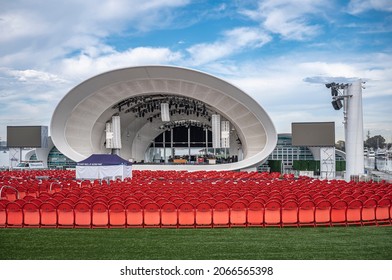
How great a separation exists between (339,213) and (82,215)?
630cm

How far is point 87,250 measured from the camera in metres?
7.41

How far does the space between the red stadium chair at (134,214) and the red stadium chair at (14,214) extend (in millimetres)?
2562

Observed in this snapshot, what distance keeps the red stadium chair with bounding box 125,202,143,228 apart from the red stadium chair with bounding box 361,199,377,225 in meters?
5.47

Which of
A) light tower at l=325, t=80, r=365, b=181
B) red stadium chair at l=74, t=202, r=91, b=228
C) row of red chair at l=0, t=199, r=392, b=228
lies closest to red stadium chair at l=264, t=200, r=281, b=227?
row of red chair at l=0, t=199, r=392, b=228

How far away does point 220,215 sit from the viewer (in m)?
11.0

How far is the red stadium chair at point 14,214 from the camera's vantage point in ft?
35.8

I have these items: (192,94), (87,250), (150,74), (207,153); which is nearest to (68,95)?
(150,74)

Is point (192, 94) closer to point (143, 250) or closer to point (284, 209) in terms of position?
point (284, 209)

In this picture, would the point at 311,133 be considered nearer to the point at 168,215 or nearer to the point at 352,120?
the point at 352,120

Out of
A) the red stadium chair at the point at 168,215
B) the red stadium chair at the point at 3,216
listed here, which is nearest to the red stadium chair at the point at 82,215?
the red stadium chair at the point at 3,216

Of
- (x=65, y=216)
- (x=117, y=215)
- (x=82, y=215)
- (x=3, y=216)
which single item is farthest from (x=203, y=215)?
(x=3, y=216)

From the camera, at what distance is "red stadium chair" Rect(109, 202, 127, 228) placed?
10992 mm

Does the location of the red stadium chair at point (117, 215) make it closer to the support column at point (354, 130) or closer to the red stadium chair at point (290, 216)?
the red stadium chair at point (290, 216)

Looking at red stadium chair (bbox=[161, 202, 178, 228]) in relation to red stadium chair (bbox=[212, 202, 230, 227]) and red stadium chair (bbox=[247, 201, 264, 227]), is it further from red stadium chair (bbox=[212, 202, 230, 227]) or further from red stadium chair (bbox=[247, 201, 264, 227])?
red stadium chair (bbox=[247, 201, 264, 227])
